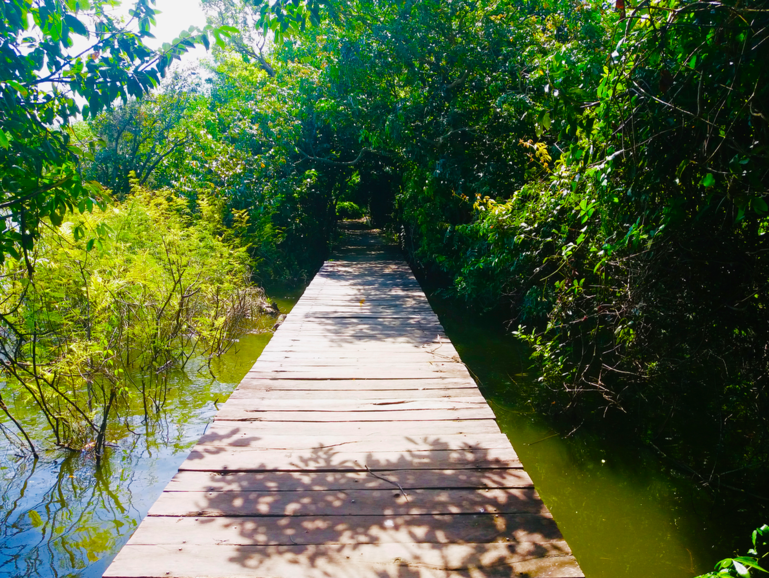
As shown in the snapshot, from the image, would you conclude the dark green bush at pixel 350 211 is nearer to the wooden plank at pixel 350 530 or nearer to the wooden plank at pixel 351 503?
the wooden plank at pixel 351 503

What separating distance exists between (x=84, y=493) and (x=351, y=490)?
256 centimetres

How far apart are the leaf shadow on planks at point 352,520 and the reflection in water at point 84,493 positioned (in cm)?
133

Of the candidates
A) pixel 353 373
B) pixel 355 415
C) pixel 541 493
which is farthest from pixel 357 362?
pixel 541 493

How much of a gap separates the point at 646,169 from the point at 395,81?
694 centimetres

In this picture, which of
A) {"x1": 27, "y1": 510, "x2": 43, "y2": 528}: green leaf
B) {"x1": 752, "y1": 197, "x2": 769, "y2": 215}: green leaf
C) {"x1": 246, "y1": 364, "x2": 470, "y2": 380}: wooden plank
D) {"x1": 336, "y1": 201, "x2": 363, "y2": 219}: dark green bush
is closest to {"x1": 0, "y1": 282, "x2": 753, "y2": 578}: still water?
{"x1": 27, "y1": 510, "x2": 43, "y2": 528}: green leaf

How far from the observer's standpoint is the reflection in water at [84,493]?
323 centimetres

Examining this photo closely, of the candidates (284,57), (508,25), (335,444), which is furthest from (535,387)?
(284,57)

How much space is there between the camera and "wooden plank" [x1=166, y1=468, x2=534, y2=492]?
2434 millimetres

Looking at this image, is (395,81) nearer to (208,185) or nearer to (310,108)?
(310,108)

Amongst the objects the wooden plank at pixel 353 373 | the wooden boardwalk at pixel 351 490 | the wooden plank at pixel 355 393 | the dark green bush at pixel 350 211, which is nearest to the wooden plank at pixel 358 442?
the wooden boardwalk at pixel 351 490

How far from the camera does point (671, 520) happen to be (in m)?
3.65

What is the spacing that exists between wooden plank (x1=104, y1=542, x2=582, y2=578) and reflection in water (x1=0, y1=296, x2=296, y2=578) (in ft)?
5.25

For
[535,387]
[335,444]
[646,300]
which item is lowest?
[535,387]

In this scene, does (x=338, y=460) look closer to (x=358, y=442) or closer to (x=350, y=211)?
(x=358, y=442)
